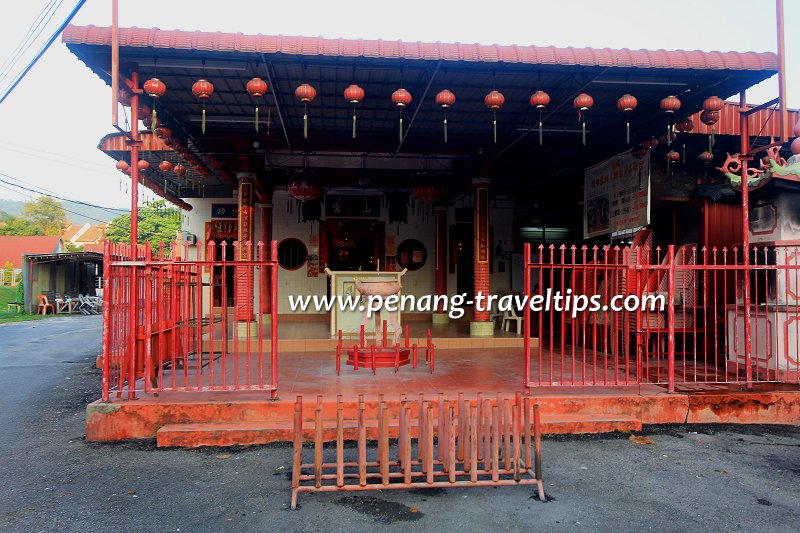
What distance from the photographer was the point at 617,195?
8.58 m

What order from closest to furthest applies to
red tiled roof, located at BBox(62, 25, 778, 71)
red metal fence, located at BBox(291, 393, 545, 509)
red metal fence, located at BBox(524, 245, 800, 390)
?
red metal fence, located at BBox(291, 393, 545, 509) < red metal fence, located at BBox(524, 245, 800, 390) < red tiled roof, located at BBox(62, 25, 778, 71)

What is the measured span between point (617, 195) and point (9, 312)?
2352 centimetres

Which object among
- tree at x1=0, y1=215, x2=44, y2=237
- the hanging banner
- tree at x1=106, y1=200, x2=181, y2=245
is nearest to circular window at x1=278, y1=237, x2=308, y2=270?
the hanging banner

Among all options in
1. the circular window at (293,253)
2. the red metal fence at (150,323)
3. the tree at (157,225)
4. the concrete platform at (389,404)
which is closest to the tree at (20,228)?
the tree at (157,225)

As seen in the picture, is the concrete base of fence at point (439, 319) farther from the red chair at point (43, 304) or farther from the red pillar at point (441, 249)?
the red chair at point (43, 304)

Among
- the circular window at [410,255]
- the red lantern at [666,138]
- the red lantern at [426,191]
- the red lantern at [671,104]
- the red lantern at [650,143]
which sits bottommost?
the circular window at [410,255]

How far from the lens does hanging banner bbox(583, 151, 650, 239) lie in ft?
25.4

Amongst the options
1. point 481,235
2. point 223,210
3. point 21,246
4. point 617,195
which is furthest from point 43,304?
point 617,195

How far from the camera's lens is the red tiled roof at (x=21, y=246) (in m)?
37.5

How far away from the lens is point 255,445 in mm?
4773

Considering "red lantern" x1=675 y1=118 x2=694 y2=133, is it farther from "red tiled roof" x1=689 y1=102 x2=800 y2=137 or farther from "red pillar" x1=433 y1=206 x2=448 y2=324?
"red pillar" x1=433 y1=206 x2=448 y2=324

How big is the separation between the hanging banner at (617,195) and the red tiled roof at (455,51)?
1693 mm

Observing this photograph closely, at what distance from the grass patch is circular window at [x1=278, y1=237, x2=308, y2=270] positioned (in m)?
11.4

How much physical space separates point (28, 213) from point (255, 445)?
179 feet
